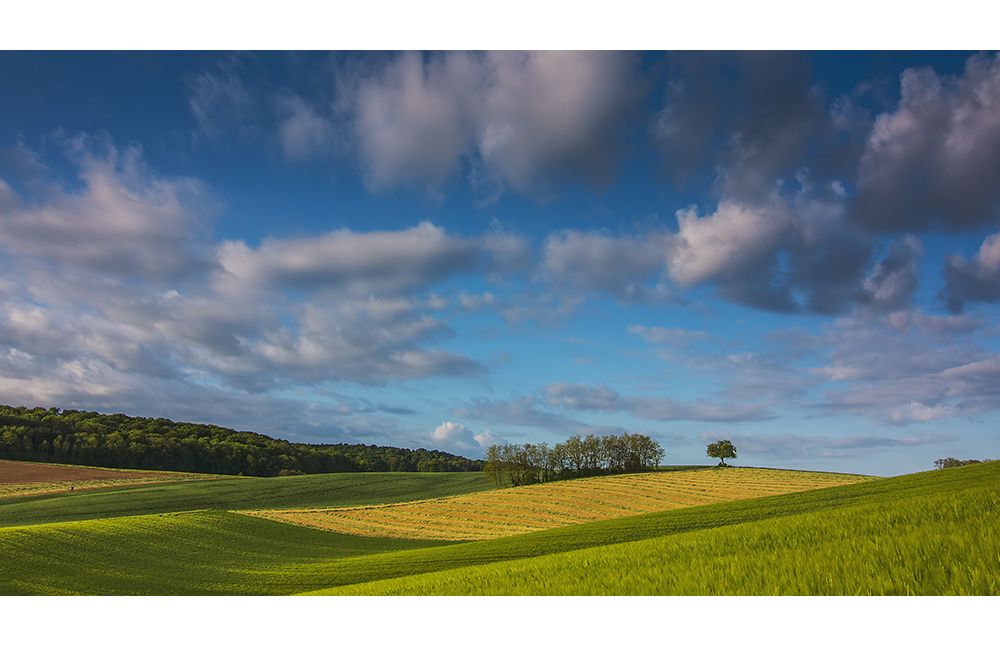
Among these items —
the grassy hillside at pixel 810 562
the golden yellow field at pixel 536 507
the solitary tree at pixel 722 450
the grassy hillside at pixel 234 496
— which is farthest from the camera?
the solitary tree at pixel 722 450

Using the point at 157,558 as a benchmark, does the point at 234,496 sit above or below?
below

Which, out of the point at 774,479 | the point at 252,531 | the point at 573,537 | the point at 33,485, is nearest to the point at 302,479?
the point at 33,485

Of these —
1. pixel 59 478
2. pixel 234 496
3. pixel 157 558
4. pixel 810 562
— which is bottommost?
pixel 234 496

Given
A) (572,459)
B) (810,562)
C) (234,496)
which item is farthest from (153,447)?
(810,562)

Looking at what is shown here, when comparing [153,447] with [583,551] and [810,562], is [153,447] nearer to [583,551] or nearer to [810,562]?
[583,551]

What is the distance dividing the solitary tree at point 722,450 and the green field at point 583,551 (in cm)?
6279

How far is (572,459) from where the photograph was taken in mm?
74438

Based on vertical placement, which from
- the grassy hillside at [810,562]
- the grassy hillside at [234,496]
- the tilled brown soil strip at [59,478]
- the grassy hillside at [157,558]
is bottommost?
the grassy hillside at [234,496]

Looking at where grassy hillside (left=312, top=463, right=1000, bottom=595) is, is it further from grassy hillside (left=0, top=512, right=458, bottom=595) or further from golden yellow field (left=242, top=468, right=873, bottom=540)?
golden yellow field (left=242, top=468, right=873, bottom=540)

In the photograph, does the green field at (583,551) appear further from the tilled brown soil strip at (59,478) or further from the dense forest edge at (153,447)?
the dense forest edge at (153,447)

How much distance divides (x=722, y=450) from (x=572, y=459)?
96.8 feet

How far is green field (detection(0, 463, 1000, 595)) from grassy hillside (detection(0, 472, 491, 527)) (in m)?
0.46

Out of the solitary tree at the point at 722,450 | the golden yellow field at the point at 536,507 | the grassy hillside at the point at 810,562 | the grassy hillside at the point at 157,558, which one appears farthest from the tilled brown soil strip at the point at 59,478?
the solitary tree at the point at 722,450

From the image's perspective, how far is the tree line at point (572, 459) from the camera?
6775cm
